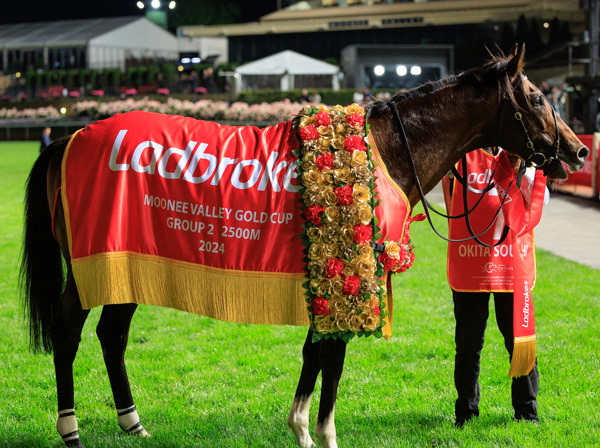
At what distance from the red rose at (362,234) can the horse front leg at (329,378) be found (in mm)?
478

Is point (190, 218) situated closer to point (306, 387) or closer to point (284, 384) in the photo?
point (306, 387)

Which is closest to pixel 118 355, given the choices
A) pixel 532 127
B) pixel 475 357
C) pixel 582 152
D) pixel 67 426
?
pixel 67 426

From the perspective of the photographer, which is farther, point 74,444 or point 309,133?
point 74,444

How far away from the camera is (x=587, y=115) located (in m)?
14.5

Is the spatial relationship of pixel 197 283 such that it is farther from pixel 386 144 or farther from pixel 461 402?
pixel 461 402

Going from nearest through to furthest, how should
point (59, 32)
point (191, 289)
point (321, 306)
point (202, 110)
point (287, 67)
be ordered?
point (321, 306), point (191, 289), point (202, 110), point (287, 67), point (59, 32)

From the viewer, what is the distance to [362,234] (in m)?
2.78

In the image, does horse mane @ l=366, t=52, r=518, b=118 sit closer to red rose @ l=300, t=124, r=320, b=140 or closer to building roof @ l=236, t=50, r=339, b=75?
red rose @ l=300, t=124, r=320, b=140

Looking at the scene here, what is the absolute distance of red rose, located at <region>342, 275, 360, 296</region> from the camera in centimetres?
277

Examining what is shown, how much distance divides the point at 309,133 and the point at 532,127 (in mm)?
1064

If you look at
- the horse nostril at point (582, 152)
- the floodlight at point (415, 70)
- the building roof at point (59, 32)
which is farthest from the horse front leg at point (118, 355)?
the building roof at point (59, 32)

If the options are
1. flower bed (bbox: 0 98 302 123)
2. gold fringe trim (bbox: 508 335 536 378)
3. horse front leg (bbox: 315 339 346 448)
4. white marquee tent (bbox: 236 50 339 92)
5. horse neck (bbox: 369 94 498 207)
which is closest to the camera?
horse front leg (bbox: 315 339 346 448)

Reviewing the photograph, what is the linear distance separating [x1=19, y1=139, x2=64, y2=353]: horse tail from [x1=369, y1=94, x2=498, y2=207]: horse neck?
1.76 m

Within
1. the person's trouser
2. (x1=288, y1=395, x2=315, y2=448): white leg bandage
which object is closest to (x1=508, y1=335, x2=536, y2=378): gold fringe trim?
the person's trouser
